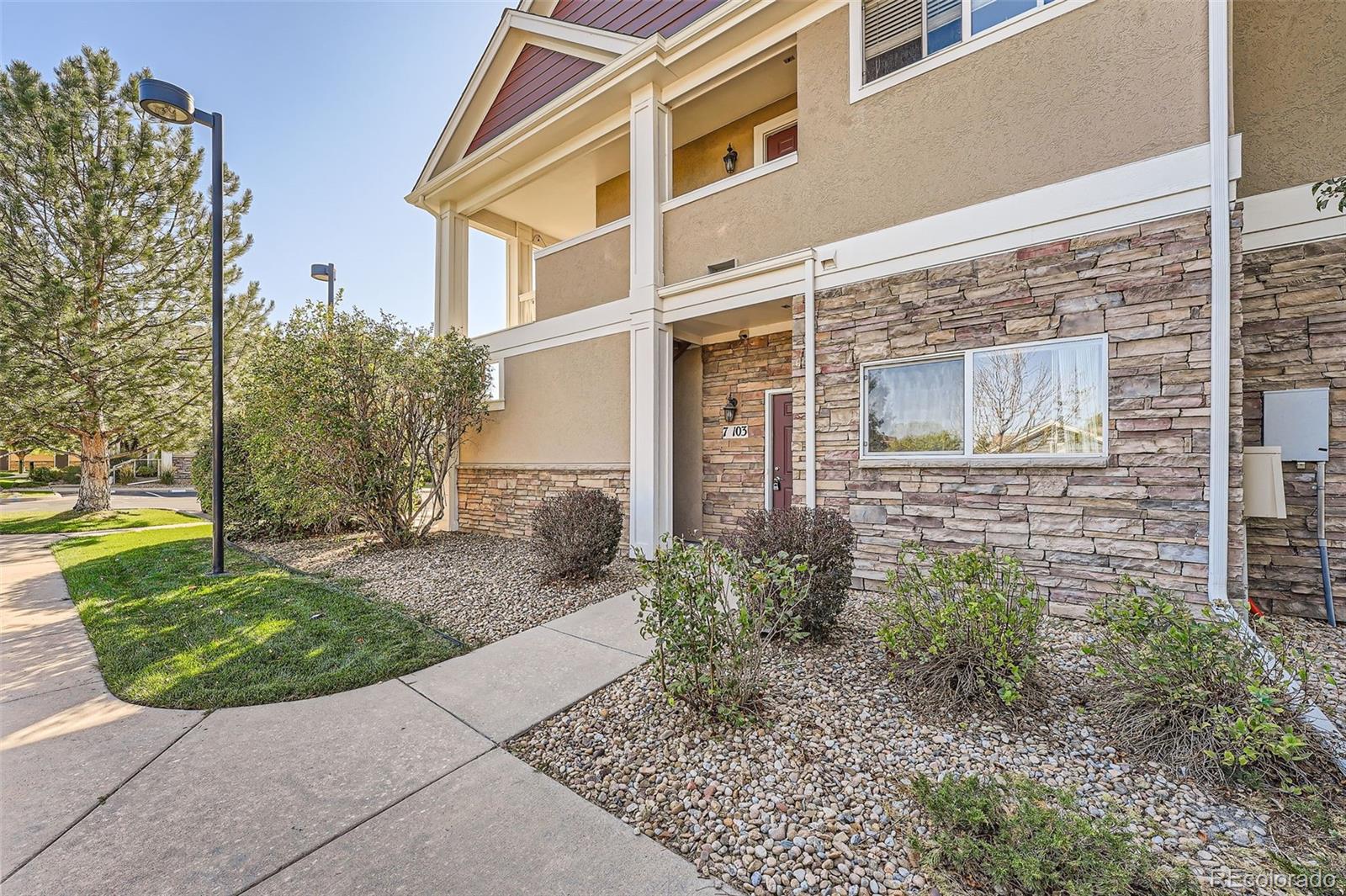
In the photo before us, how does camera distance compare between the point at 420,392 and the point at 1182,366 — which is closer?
the point at 1182,366

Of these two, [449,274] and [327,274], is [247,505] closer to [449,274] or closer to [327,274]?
[327,274]

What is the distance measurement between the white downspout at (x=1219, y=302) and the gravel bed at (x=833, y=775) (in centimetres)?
172

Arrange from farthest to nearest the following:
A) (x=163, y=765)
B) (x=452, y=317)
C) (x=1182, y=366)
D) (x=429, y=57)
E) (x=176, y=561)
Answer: (x=452, y=317) → (x=429, y=57) → (x=176, y=561) → (x=1182, y=366) → (x=163, y=765)

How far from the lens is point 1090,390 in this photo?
15.6ft

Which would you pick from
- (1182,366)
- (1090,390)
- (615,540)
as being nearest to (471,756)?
(615,540)

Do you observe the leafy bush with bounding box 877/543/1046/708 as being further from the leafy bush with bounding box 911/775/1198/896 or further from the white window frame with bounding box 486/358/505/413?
the white window frame with bounding box 486/358/505/413

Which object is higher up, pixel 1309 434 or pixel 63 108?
pixel 63 108

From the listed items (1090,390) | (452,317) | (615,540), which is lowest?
(615,540)

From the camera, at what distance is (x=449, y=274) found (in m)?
10.5

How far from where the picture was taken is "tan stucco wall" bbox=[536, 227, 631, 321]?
26.8 ft

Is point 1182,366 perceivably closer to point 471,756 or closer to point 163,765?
point 471,756

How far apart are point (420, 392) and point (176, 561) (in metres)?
3.84

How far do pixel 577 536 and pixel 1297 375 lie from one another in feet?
22.5

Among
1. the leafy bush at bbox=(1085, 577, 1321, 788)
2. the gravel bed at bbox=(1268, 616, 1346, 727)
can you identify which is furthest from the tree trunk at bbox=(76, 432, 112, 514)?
the gravel bed at bbox=(1268, 616, 1346, 727)
